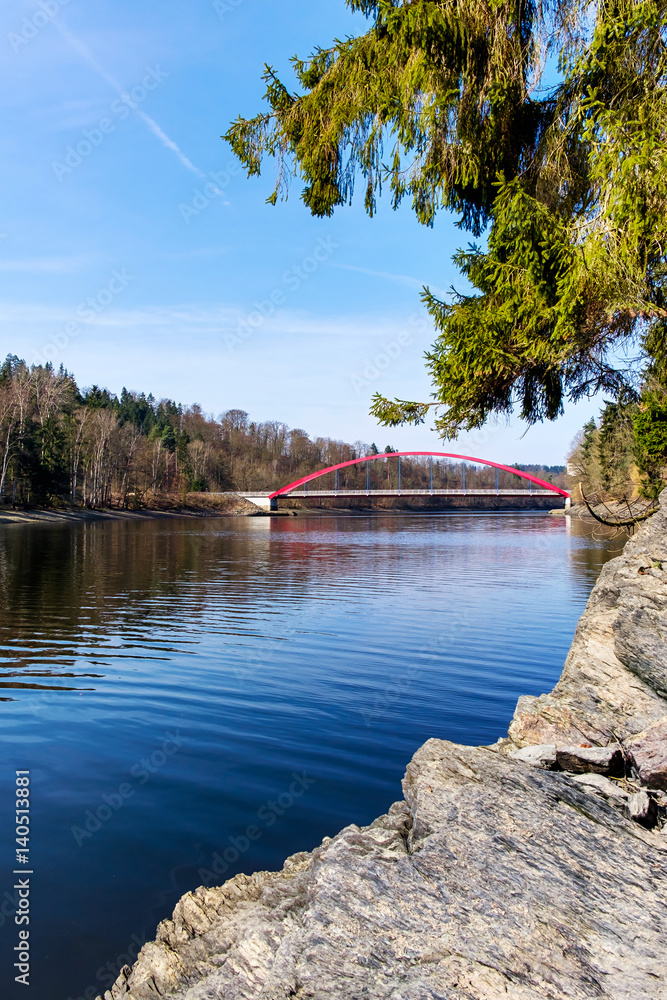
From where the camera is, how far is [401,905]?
8.36 feet

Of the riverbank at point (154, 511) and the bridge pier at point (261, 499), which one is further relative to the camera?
the bridge pier at point (261, 499)

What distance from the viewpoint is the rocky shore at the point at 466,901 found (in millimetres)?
2217

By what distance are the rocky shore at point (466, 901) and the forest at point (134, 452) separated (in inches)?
1882

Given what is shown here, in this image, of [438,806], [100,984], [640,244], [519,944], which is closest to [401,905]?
[519,944]

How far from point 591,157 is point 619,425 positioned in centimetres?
339

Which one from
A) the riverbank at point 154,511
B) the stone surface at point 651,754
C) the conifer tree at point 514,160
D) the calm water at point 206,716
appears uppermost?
the conifer tree at point 514,160

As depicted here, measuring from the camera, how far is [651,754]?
11.1 feet

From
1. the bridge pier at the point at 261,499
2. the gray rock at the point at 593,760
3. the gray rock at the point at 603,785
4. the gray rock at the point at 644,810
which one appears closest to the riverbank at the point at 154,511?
the bridge pier at the point at 261,499

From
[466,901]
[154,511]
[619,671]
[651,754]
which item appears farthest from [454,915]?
[154,511]

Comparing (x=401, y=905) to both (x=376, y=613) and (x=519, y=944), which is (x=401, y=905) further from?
(x=376, y=613)

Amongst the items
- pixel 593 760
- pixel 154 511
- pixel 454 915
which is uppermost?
pixel 593 760

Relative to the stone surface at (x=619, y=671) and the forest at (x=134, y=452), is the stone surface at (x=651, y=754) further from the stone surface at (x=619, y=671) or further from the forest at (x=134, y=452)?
the forest at (x=134, y=452)

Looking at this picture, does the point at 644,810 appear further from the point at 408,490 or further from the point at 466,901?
the point at 408,490

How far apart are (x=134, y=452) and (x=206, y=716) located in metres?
72.0
